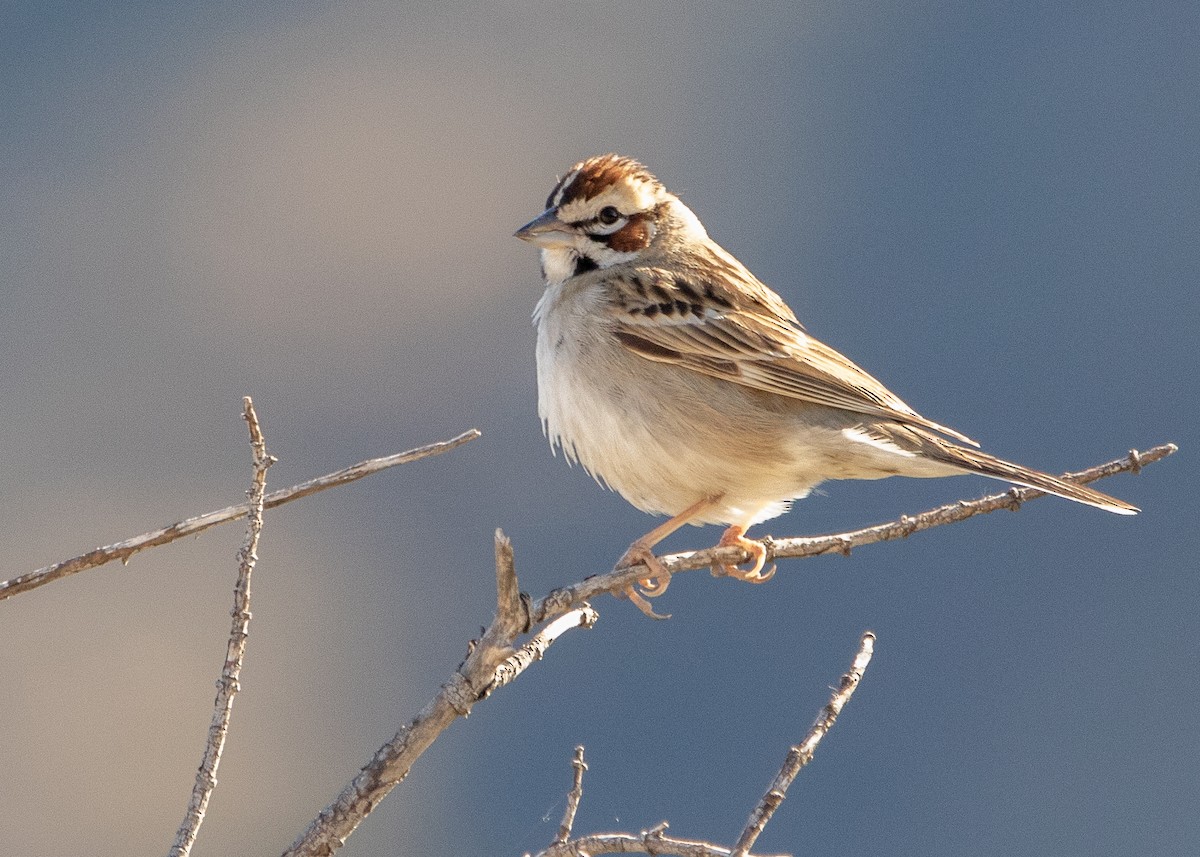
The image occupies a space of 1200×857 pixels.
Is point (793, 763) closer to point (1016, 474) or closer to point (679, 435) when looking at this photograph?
point (1016, 474)

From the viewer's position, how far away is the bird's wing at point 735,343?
5605 mm

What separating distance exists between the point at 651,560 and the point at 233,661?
2.10 m

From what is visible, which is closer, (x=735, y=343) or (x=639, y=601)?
(x=639, y=601)

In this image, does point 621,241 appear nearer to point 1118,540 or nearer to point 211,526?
point 211,526

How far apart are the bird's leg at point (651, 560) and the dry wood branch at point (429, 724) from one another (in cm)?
120

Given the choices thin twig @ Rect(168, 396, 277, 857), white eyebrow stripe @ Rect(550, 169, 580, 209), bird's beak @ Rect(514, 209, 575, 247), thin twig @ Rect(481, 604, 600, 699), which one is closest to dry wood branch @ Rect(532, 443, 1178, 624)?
thin twig @ Rect(481, 604, 600, 699)

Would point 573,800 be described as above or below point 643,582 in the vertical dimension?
below

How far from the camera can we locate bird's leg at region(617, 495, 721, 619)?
516 cm

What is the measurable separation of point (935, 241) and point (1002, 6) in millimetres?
9778

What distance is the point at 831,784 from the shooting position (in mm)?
25000

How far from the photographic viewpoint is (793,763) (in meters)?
3.34

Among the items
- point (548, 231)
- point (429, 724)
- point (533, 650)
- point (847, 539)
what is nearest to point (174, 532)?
point (429, 724)

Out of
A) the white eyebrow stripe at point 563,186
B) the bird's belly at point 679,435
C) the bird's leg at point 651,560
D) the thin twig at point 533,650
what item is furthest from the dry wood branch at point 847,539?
the white eyebrow stripe at point 563,186

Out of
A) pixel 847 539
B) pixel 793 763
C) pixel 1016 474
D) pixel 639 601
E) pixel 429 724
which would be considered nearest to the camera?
pixel 793 763
